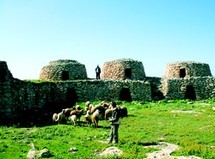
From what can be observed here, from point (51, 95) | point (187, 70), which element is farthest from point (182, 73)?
point (51, 95)

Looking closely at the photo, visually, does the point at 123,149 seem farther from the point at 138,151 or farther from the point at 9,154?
the point at 9,154

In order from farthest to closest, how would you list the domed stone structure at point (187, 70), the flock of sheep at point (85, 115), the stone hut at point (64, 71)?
the domed stone structure at point (187, 70) → the stone hut at point (64, 71) → the flock of sheep at point (85, 115)

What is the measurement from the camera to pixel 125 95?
50125mm

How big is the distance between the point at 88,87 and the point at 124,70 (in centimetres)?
780

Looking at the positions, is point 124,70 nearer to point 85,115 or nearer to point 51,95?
point 51,95

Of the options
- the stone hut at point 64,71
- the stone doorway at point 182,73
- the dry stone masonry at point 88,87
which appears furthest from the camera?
the stone doorway at point 182,73

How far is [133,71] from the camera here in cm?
5388

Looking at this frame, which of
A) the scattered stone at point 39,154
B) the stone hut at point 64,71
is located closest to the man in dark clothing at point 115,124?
the scattered stone at point 39,154

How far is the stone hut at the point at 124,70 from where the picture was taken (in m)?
53.8

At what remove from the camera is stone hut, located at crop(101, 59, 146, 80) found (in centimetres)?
5384

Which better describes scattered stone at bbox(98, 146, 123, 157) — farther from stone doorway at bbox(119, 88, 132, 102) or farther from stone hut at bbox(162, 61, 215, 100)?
stone hut at bbox(162, 61, 215, 100)

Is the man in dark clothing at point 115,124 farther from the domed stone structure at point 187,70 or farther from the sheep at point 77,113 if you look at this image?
the domed stone structure at point 187,70

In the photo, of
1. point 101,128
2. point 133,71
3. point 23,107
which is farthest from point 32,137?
point 133,71

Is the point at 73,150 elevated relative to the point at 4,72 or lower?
lower
